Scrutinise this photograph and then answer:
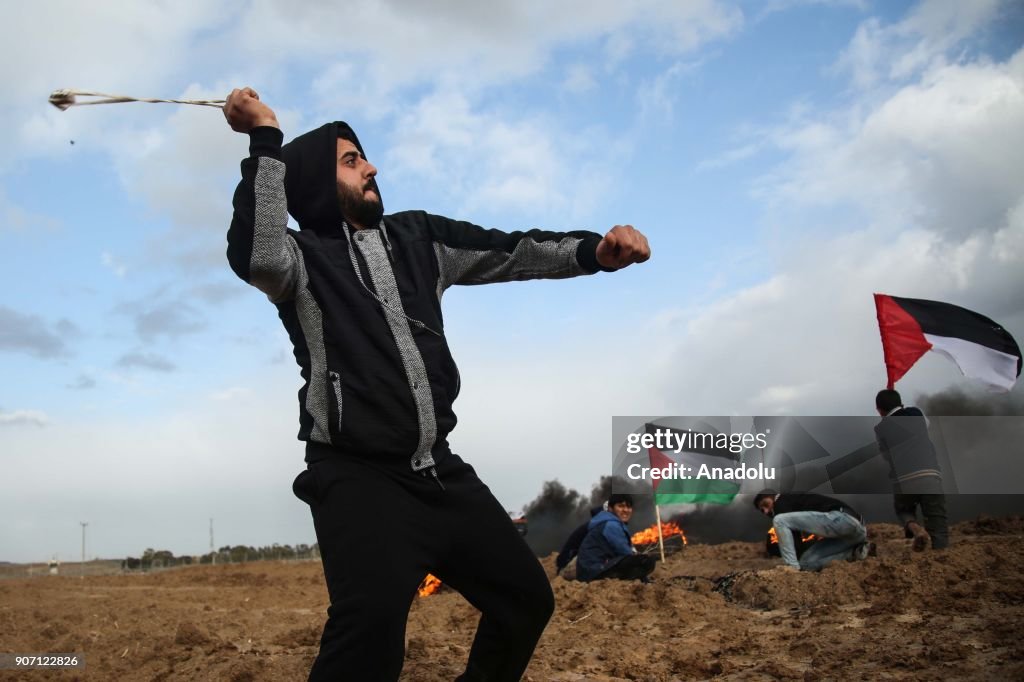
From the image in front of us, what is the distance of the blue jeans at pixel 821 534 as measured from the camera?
8109 millimetres

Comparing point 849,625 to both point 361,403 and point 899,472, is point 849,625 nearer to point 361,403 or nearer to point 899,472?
point 899,472

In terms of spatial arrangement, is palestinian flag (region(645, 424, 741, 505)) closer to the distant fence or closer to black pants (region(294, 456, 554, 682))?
black pants (region(294, 456, 554, 682))

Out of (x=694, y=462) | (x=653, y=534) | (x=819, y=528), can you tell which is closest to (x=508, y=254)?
(x=819, y=528)

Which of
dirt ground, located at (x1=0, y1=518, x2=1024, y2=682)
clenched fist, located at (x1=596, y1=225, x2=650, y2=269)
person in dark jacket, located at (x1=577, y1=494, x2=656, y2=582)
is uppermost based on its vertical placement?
clenched fist, located at (x1=596, y1=225, x2=650, y2=269)

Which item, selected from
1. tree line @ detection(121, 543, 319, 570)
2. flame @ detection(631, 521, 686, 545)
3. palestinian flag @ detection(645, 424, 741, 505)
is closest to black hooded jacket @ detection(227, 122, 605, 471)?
palestinian flag @ detection(645, 424, 741, 505)

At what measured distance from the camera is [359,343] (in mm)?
2717

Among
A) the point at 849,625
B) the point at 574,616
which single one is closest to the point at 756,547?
the point at 574,616

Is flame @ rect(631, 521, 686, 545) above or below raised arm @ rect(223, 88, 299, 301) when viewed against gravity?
below

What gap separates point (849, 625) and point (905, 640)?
2.34 feet

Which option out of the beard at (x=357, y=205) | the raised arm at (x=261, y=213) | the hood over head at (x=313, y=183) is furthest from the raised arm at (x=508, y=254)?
the raised arm at (x=261, y=213)

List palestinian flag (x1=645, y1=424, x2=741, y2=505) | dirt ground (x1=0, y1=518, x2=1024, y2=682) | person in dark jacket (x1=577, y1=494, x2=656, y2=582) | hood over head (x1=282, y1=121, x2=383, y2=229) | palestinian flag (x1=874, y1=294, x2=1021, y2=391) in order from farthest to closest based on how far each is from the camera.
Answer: palestinian flag (x1=645, y1=424, x2=741, y2=505), palestinian flag (x1=874, y1=294, x2=1021, y2=391), person in dark jacket (x1=577, y1=494, x2=656, y2=582), dirt ground (x1=0, y1=518, x2=1024, y2=682), hood over head (x1=282, y1=121, x2=383, y2=229)

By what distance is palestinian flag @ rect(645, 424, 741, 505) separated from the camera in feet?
40.8

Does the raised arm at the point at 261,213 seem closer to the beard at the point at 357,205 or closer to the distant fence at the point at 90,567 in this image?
the beard at the point at 357,205

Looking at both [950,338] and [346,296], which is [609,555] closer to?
[950,338]
